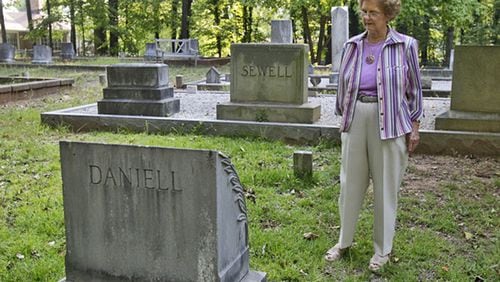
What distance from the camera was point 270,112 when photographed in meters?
8.96

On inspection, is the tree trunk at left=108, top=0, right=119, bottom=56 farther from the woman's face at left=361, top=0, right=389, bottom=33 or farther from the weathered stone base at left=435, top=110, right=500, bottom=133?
the woman's face at left=361, top=0, right=389, bottom=33

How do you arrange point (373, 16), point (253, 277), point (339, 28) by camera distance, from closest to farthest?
point (253, 277)
point (373, 16)
point (339, 28)

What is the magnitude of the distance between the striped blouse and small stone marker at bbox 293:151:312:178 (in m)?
2.10

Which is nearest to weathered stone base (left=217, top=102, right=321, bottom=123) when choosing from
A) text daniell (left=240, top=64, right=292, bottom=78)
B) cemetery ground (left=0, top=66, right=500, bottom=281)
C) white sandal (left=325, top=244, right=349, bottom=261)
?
text daniell (left=240, top=64, right=292, bottom=78)

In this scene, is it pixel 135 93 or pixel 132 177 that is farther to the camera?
pixel 135 93

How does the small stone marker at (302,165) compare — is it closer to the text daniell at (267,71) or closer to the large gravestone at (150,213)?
the large gravestone at (150,213)

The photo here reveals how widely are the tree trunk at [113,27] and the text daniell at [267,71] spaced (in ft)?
74.9

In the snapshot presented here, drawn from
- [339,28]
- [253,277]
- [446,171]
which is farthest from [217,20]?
[253,277]

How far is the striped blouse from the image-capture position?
12.0 feet

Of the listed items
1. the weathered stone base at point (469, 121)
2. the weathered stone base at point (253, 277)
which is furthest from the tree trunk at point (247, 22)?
the weathered stone base at point (253, 277)

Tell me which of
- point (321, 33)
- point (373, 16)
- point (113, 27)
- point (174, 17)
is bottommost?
point (373, 16)

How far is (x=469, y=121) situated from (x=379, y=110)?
4.31 meters

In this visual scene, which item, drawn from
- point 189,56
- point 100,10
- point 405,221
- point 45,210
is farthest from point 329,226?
point 100,10

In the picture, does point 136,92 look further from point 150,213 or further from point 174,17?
point 174,17
